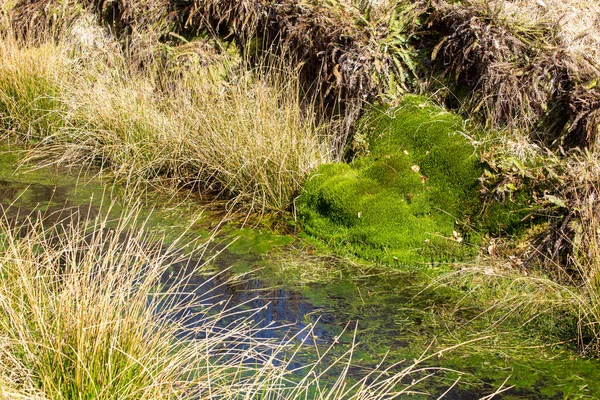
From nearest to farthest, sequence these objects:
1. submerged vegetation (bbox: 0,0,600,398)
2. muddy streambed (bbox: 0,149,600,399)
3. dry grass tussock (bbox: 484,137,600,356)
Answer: muddy streambed (bbox: 0,149,600,399) < dry grass tussock (bbox: 484,137,600,356) < submerged vegetation (bbox: 0,0,600,398)

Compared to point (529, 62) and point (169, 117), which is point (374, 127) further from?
point (169, 117)

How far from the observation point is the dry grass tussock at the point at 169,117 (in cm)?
636

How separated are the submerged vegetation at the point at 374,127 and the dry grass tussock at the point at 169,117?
3 cm

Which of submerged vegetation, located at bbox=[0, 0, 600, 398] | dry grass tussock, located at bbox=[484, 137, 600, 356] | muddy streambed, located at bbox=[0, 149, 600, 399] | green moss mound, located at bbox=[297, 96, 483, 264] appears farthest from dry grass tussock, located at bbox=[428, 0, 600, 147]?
muddy streambed, located at bbox=[0, 149, 600, 399]

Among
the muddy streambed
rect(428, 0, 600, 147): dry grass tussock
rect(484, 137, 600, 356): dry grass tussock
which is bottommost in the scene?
the muddy streambed

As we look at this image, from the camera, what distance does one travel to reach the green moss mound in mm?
5578

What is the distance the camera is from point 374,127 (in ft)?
21.3

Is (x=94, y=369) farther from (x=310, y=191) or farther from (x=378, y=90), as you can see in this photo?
(x=378, y=90)

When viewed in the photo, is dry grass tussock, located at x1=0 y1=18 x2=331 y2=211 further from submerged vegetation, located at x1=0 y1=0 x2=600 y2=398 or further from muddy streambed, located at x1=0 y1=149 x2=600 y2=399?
muddy streambed, located at x1=0 y1=149 x2=600 y2=399

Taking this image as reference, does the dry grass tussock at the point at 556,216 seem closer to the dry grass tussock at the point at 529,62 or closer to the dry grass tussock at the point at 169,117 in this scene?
the dry grass tussock at the point at 529,62

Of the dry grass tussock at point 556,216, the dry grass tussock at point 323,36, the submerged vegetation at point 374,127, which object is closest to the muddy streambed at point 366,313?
the submerged vegetation at point 374,127

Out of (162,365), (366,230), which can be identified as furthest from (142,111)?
(162,365)

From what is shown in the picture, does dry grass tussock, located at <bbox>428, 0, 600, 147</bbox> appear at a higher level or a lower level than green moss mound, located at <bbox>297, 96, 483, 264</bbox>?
higher

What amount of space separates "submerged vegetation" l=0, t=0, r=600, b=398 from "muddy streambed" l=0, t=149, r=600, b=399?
225 millimetres
